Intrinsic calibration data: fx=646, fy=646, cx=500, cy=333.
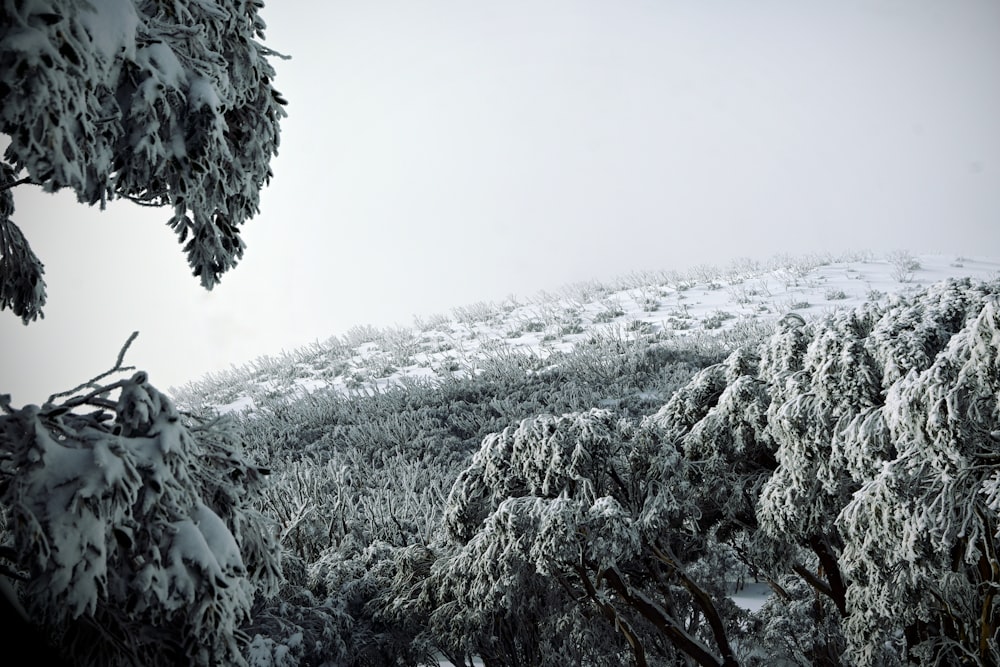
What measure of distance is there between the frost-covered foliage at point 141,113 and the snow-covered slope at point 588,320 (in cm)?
2422

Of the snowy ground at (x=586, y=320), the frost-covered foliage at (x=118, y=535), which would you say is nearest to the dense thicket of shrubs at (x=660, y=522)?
the frost-covered foliage at (x=118, y=535)

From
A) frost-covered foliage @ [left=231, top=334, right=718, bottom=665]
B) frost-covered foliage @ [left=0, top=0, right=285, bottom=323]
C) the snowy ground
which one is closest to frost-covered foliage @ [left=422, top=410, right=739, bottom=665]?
frost-covered foliage @ [left=231, top=334, right=718, bottom=665]

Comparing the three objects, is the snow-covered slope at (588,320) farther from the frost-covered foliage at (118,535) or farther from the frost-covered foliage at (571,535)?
the frost-covered foliage at (118,535)

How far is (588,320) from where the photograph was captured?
115 ft

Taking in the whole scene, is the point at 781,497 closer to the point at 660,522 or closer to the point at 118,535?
the point at 660,522

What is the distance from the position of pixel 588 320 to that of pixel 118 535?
33.2 m

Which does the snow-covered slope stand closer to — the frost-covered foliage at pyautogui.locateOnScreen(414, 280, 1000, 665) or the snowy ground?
the snowy ground

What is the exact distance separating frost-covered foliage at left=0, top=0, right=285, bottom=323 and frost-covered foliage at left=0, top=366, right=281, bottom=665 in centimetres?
97

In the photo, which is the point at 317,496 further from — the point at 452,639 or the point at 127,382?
the point at 127,382

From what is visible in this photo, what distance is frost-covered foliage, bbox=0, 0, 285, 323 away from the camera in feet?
7.41

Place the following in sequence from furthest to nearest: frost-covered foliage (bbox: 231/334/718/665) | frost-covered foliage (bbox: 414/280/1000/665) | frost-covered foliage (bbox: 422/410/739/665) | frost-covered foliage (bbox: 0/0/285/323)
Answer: frost-covered foliage (bbox: 231/334/718/665) < frost-covered foliage (bbox: 422/410/739/665) < frost-covered foliage (bbox: 414/280/1000/665) < frost-covered foliage (bbox: 0/0/285/323)

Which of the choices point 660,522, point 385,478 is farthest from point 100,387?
point 385,478

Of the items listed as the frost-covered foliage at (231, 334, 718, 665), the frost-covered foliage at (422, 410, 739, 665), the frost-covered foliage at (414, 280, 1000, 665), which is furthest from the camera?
the frost-covered foliage at (231, 334, 718, 665)

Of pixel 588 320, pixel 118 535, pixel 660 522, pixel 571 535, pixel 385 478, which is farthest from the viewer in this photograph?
pixel 588 320
